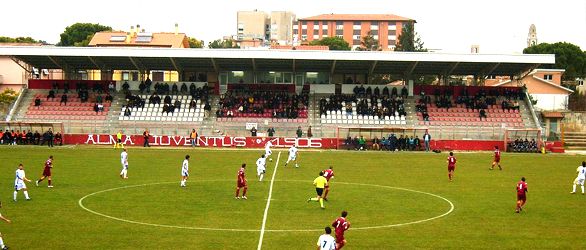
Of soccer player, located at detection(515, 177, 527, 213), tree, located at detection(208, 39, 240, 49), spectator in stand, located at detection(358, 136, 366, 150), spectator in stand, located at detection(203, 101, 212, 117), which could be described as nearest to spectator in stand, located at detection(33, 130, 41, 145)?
spectator in stand, located at detection(203, 101, 212, 117)

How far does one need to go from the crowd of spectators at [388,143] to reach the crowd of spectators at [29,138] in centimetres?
2582

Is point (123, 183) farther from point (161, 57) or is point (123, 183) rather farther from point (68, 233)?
point (161, 57)

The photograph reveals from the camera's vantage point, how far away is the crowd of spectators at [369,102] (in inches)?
2820

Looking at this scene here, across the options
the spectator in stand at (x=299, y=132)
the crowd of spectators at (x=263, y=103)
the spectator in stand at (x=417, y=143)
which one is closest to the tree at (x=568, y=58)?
the crowd of spectators at (x=263, y=103)

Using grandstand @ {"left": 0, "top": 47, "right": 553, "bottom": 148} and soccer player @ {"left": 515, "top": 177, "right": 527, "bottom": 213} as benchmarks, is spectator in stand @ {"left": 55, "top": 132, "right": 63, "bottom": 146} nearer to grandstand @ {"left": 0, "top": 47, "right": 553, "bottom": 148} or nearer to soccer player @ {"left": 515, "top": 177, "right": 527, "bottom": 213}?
grandstand @ {"left": 0, "top": 47, "right": 553, "bottom": 148}

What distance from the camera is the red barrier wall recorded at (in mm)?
64375

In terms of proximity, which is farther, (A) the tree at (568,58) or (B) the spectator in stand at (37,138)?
(A) the tree at (568,58)

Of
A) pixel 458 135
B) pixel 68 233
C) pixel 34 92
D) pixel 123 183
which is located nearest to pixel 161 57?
pixel 34 92

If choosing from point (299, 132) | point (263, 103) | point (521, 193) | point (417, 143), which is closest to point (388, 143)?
point (417, 143)

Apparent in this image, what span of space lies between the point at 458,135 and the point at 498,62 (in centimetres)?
1164

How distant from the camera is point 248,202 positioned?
99.3 ft

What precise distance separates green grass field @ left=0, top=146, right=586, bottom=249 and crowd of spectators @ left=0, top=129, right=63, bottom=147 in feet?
43.7

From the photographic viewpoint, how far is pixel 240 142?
64.9m

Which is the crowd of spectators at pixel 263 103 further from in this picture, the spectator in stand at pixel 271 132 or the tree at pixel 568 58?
the tree at pixel 568 58
